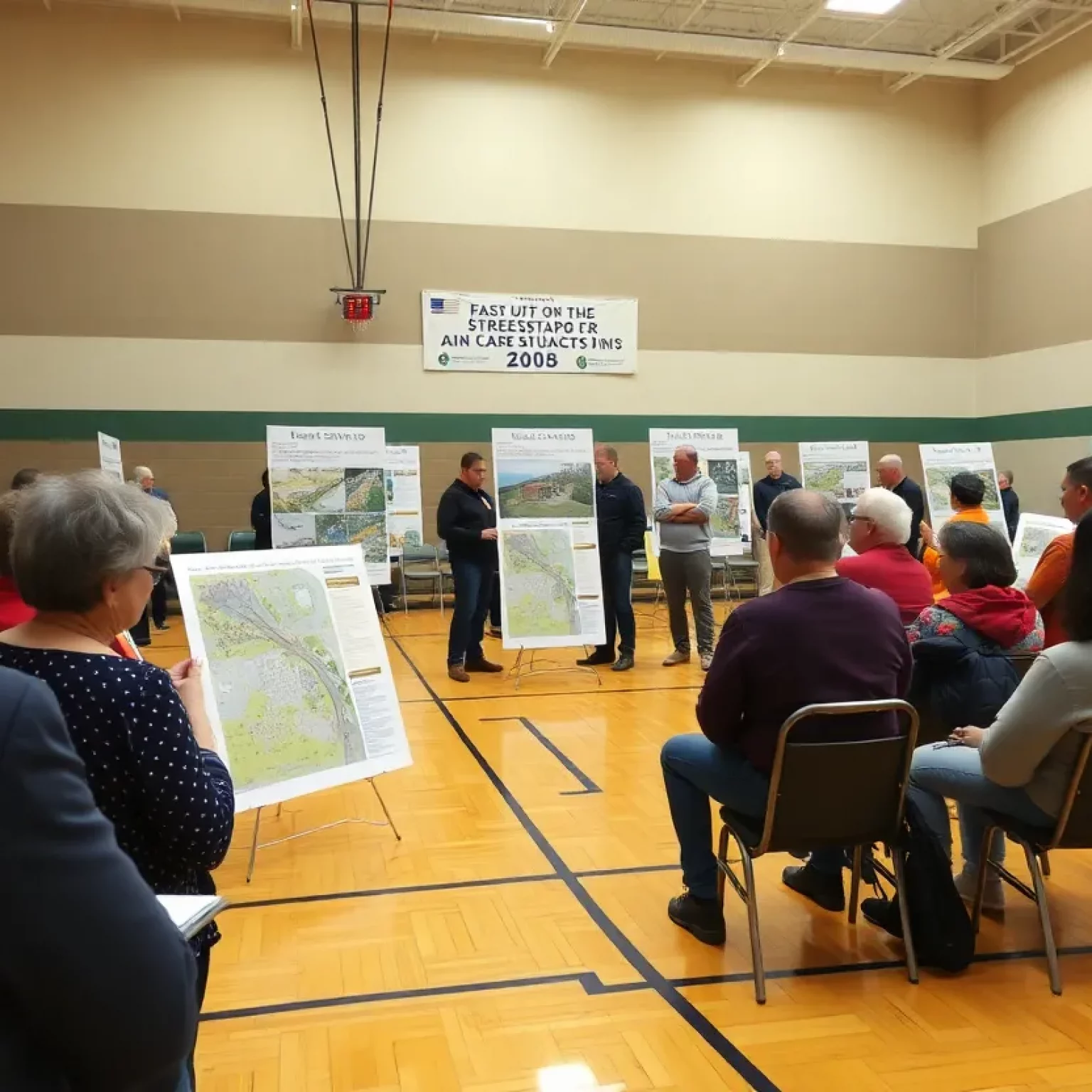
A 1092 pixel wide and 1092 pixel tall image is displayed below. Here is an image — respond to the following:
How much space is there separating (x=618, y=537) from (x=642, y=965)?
485cm

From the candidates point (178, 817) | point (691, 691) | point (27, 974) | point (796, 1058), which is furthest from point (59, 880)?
point (691, 691)

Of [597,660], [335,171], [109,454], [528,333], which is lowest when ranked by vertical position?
[597,660]

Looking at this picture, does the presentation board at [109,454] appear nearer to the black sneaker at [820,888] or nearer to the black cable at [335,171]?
the black cable at [335,171]

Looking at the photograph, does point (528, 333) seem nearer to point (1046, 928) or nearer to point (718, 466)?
point (718, 466)

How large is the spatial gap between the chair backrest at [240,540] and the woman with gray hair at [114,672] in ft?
30.3

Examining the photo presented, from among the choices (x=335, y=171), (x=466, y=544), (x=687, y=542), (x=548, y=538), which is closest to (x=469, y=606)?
(x=466, y=544)

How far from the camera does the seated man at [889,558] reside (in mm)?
3656

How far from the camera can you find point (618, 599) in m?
7.65

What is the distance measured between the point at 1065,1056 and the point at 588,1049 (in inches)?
44.5

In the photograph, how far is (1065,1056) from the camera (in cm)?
239

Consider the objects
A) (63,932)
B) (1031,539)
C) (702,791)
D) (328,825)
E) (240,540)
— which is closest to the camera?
(63,932)

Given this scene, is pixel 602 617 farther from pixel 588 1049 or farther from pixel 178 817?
pixel 178 817

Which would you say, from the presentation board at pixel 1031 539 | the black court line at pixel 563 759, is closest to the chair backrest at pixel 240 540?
the black court line at pixel 563 759

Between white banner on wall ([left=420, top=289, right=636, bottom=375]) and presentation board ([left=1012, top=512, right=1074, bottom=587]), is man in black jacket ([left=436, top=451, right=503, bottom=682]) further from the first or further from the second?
white banner on wall ([left=420, top=289, right=636, bottom=375])
